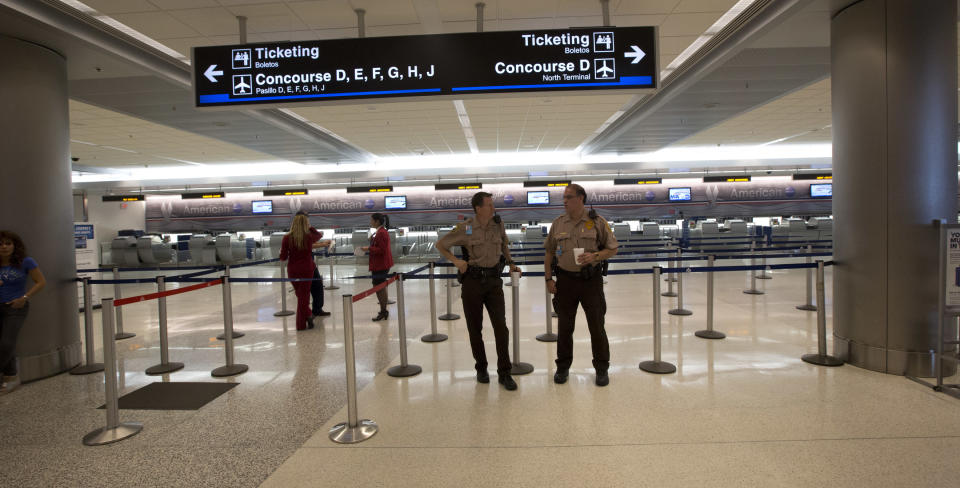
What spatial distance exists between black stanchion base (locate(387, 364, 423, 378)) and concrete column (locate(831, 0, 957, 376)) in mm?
4016

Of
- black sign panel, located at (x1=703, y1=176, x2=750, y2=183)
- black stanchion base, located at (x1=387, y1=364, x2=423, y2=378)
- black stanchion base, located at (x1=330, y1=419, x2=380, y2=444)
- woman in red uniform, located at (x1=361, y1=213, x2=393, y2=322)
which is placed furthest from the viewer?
black sign panel, located at (x1=703, y1=176, x2=750, y2=183)

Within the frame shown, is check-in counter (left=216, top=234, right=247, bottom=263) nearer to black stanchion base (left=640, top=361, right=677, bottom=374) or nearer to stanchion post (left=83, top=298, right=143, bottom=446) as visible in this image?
stanchion post (left=83, top=298, right=143, bottom=446)

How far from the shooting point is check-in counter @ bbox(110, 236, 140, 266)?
16.8 metres

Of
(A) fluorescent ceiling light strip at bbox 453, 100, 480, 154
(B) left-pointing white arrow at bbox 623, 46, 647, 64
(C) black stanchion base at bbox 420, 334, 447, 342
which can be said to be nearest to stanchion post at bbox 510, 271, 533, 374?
(C) black stanchion base at bbox 420, 334, 447, 342

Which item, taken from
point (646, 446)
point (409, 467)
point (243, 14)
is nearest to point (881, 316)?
point (646, 446)

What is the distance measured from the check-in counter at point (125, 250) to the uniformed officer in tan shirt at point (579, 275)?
18.0m

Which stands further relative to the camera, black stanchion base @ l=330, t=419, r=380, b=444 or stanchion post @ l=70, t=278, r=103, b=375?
stanchion post @ l=70, t=278, r=103, b=375

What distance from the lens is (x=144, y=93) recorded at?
6945 mm

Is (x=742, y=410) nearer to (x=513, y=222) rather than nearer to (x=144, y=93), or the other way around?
(x=144, y=93)

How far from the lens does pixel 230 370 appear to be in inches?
185

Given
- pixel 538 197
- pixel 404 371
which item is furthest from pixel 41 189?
pixel 538 197

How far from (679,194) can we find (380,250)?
15.2 metres

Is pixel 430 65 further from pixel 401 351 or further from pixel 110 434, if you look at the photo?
pixel 110 434

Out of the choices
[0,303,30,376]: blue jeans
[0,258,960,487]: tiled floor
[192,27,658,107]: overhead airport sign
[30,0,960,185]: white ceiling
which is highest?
[30,0,960,185]: white ceiling
